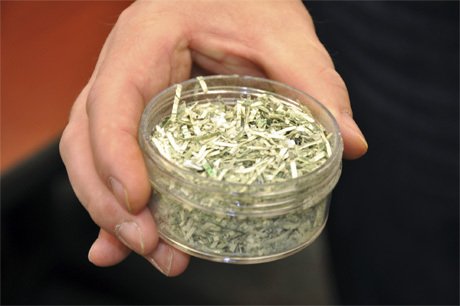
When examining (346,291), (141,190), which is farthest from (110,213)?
(346,291)

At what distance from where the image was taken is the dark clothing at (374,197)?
4.74ft

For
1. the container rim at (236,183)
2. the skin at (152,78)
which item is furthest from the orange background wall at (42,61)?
the container rim at (236,183)

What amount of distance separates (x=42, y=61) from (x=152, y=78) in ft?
2.18

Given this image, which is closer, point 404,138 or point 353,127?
point 353,127

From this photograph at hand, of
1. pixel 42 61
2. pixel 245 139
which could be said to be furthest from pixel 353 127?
pixel 42 61

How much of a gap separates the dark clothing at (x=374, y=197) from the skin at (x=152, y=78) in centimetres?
30

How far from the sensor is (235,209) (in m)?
0.91

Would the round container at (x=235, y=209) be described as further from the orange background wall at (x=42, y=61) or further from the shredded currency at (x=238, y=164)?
the orange background wall at (x=42, y=61)

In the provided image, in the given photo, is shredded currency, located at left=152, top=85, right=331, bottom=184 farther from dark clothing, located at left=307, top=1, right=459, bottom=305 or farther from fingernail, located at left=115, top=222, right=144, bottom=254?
dark clothing, located at left=307, top=1, right=459, bottom=305

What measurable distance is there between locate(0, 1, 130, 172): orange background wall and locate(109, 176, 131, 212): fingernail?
75 cm

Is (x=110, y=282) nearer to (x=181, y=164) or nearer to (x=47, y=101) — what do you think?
(x=47, y=101)

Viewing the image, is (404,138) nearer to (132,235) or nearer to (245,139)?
(245,139)

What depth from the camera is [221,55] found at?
1246 mm

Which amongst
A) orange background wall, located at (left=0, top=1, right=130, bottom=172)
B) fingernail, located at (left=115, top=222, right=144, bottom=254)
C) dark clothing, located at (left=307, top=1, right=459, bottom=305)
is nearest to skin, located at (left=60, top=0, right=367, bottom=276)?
fingernail, located at (left=115, top=222, right=144, bottom=254)
